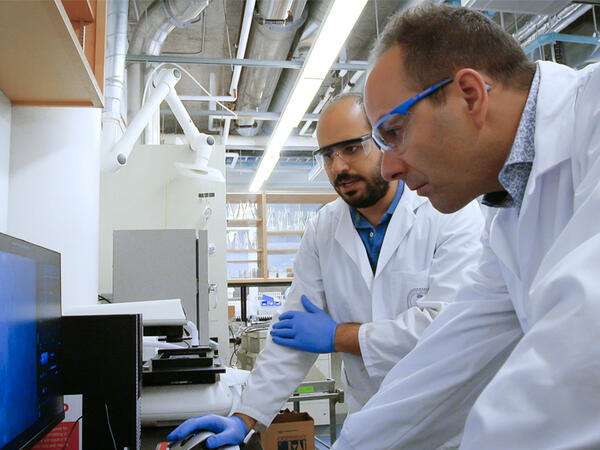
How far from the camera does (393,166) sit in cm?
83

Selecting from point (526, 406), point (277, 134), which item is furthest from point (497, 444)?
point (277, 134)

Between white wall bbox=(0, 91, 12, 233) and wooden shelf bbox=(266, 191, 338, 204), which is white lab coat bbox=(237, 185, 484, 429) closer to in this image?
white wall bbox=(0, 91, 12, 233)

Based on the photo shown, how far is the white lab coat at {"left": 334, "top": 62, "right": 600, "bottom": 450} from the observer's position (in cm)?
36

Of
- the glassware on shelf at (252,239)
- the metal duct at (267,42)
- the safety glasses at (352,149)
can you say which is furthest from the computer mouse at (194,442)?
the glassware on shelf at (252,239)

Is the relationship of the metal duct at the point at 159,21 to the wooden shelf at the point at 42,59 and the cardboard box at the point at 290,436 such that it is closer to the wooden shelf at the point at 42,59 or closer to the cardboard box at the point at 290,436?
the wooden shelf at the point at 42,59

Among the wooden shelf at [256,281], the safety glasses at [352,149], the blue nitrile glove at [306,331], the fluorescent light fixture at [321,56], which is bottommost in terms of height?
the blue nitrile glove at [306,331]

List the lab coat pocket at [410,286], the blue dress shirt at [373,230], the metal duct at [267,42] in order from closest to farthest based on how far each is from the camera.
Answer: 1. the lab coat pocket at [410,286]
2. the blue dress shirt at [373,230]
3. the metal duct at [267,42]

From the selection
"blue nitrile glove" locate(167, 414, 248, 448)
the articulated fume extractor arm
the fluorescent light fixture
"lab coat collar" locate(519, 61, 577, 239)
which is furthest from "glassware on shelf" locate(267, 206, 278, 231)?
"lab coat collar" locate(519, 61, 577, 239)

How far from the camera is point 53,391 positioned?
0.85 m

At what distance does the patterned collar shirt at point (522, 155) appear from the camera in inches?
26.4

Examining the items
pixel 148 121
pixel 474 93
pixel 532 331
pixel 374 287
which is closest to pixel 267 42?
pixel 148 121

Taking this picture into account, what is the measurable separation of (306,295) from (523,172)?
0.85 m

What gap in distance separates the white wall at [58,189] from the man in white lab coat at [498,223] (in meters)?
1.03

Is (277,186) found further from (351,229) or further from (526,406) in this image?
(526,406)
